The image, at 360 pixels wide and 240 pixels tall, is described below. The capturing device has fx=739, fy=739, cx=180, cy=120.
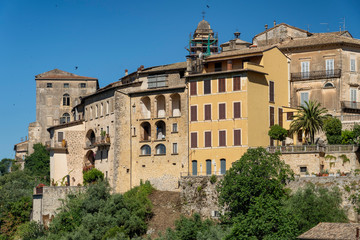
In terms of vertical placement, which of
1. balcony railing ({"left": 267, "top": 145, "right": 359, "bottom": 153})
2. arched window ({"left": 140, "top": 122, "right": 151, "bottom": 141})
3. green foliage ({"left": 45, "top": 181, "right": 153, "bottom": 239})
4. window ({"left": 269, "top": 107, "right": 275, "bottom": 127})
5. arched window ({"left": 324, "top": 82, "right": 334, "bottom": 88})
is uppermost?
arched window ({"left": 324, "top": 82, "right": 334, "bottom": 88})

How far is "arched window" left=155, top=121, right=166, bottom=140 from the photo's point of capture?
215ft

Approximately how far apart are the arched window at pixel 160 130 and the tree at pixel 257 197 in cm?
1165

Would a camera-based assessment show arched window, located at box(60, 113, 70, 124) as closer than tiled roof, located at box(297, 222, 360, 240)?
No

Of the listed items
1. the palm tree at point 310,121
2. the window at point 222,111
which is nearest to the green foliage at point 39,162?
the window at point 222,111

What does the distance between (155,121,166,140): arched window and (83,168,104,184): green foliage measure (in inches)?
268

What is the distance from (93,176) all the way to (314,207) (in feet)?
84.7

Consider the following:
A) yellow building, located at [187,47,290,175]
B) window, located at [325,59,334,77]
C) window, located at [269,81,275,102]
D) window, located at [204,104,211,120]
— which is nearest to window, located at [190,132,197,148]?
yellow building, located at [187,47,290,175]

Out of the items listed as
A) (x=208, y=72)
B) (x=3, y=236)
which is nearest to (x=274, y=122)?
(x=208, y=72)

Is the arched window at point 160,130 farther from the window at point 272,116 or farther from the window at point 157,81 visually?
the window at point 272,116

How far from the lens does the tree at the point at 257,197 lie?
48000mm

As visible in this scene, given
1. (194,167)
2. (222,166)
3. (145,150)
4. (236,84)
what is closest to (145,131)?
(145,150)

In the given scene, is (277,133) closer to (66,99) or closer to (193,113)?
(193,113)

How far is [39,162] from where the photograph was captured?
9188 cm

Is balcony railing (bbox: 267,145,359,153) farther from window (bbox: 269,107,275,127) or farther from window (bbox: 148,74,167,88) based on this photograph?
window (bbox: 148,74,167,88)
